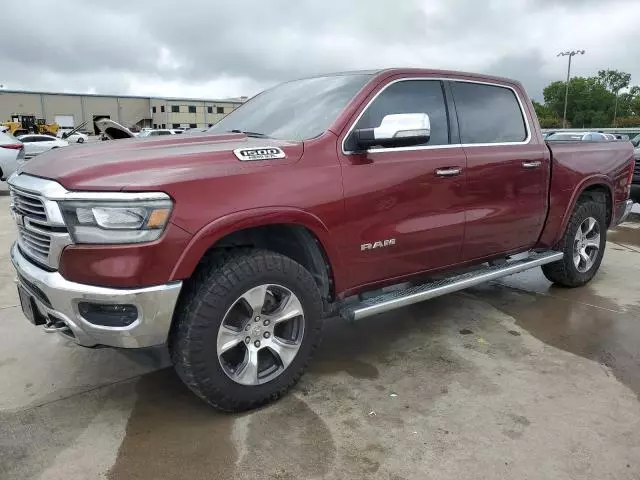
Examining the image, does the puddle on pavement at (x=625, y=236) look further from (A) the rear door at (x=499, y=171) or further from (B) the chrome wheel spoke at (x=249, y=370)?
(B) the chrome wheel spoke at (x=249, y=370)

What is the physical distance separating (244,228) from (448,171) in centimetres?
157

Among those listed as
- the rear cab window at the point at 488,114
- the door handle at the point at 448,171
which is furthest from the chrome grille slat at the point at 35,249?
the rear cab window at the point at 488,114

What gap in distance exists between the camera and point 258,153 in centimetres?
290

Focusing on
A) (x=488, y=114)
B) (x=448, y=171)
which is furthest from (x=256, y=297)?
(x=488, y=114)

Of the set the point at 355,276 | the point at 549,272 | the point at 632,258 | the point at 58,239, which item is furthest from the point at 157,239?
the point at 632,258

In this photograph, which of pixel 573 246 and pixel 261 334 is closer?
pixel 261 334

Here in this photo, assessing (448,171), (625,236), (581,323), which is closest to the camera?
(448,171)

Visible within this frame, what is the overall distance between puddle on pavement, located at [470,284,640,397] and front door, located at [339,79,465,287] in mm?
1012

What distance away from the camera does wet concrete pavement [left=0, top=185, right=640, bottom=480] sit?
2.55m

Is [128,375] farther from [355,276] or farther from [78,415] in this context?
[355,276]

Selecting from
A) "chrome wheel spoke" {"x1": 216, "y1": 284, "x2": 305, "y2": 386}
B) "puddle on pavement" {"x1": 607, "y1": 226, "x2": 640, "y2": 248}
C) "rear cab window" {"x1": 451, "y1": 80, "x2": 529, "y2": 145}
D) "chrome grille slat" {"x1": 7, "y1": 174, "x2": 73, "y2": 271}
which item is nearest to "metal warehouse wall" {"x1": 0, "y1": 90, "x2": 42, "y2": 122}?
"puddle on pavement" {"x1": 607, "y1": 226, "x2": 640, "y2": 248}

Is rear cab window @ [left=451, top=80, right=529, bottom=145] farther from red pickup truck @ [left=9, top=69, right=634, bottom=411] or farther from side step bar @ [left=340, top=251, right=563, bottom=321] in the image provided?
side step bar @ [left=340, top=251, right=563, bottom=321]

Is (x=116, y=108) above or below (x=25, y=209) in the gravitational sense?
above

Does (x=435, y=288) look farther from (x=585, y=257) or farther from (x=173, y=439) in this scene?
(x=585, y=257)
